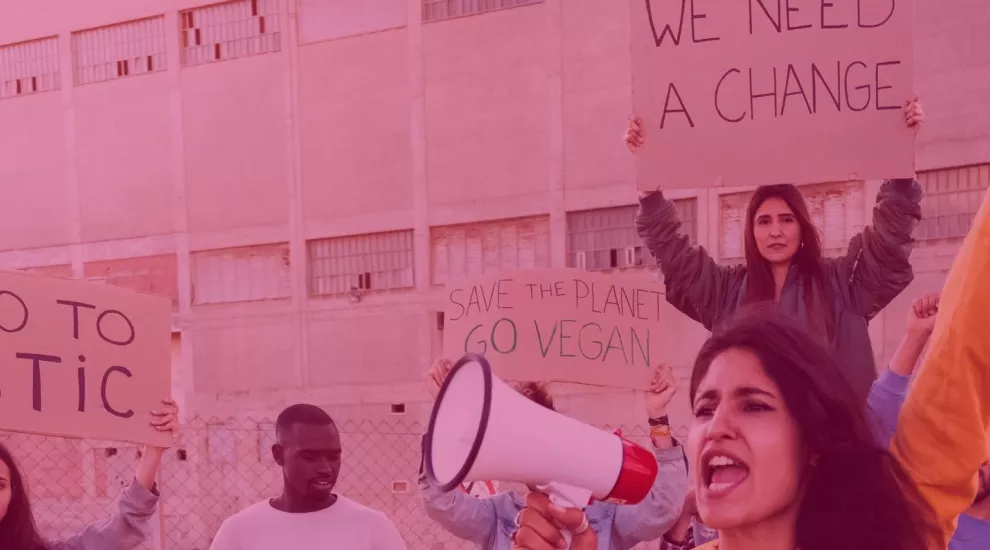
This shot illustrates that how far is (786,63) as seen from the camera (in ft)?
13.1

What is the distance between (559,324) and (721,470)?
2416mm

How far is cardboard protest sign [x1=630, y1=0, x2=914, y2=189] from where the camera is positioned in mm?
3900

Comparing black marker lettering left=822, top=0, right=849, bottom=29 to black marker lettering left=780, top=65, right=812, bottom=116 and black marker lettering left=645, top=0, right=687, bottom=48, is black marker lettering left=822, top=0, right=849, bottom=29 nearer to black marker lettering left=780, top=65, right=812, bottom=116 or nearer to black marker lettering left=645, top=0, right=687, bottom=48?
black marker lettering left=780, top=65, right=812, bottom=116

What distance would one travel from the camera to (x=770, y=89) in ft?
13.1

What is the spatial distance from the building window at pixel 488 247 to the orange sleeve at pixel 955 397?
726 inches

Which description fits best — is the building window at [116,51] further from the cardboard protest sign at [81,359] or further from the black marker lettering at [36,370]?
the black marker lettering at [36,370]

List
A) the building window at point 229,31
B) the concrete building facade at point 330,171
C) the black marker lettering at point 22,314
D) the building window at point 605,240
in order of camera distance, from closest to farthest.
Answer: the black marker lettering at point 22,314 < the building window at point 605,240 < the concrete building facade at point 330,171 < the building window at point 229,31

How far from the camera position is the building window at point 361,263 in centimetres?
2194

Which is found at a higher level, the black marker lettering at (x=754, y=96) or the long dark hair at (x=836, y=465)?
the black marker lettering at (x=754, y=96)

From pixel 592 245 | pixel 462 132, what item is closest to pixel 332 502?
pixel 592 245

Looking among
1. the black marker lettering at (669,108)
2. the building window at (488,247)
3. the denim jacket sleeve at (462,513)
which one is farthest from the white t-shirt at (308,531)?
the building window at (488,247)

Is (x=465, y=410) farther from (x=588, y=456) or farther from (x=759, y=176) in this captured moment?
(x=759, y=176)

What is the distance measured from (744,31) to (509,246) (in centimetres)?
1697

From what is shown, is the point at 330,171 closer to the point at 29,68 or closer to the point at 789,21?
the point at 29,68
